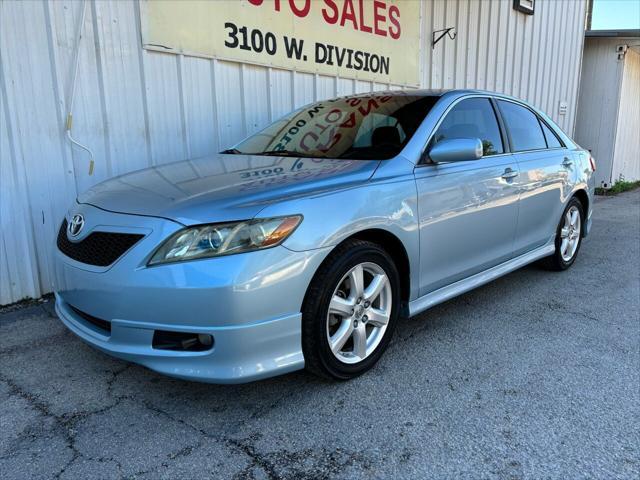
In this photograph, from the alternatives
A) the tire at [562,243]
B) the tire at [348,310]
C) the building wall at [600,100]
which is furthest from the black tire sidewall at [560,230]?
the building wall at [600,100]

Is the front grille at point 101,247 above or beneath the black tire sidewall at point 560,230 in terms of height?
above

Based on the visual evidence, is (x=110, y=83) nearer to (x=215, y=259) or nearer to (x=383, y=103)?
(x=383, y=103)

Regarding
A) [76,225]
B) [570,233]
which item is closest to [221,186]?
[76,225]

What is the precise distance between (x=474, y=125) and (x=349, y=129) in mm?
942

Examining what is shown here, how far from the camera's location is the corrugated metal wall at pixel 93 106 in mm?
3781

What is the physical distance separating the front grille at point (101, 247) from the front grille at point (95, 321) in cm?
28

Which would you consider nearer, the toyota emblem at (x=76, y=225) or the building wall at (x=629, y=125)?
the toyota emblem at (x=76, y=225)

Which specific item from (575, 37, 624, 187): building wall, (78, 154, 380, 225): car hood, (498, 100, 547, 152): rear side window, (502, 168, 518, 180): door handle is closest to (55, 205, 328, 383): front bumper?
(78, 154, 380, 225): car hood

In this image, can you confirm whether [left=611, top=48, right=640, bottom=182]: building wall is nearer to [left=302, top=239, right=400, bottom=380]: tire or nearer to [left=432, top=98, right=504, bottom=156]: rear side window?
[left=432, top=98, right=504, bottom=156]: rear side window

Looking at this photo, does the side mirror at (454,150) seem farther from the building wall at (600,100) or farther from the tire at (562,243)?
the building wall at (600,100)

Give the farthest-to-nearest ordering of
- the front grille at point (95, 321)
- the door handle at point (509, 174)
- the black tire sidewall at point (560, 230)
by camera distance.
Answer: the black tire sidewall at point (560, 230) < the door handle at point (509, 174) < the front grille at point (95, 321)

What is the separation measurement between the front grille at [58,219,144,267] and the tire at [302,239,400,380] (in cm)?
87

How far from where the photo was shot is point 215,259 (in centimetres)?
219

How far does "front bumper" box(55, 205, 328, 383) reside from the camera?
217 cm
